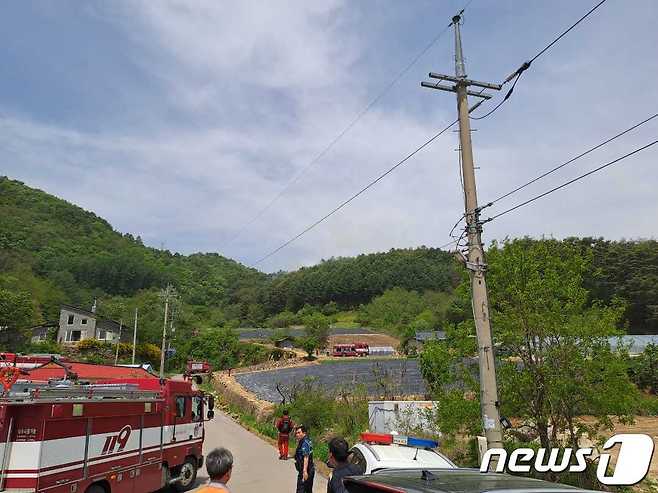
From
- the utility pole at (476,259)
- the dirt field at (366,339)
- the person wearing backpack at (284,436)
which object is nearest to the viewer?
the utility pole at (476,259)

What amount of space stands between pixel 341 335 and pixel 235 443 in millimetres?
80149

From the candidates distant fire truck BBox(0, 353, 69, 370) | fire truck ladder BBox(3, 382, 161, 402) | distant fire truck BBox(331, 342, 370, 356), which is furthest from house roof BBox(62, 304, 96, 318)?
fire truck ladder BBox(3, 382, 161, 402)

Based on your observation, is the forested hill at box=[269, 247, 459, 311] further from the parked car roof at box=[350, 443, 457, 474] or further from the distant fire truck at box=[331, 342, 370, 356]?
the parked car roof at box=[350, 443, 457, 474]

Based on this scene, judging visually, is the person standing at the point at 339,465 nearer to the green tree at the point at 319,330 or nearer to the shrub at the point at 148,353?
the shrub at the point at 148,353

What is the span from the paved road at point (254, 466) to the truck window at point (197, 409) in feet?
6.30

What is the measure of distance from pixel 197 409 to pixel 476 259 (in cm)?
946

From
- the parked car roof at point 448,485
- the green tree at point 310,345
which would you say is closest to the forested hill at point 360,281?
the green tree at point 310,345

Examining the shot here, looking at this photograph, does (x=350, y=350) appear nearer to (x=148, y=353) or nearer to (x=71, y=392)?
(x=148, y=353)

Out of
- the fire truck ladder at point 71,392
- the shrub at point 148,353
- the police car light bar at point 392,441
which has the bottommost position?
the police car light bar at point 392,441

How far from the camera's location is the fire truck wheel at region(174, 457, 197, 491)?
13164mm

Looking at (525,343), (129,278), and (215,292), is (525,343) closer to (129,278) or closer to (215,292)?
(215,292)

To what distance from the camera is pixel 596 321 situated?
10.7m

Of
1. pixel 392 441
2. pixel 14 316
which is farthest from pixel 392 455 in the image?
pixel 14 316

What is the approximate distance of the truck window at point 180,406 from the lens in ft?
43.4
